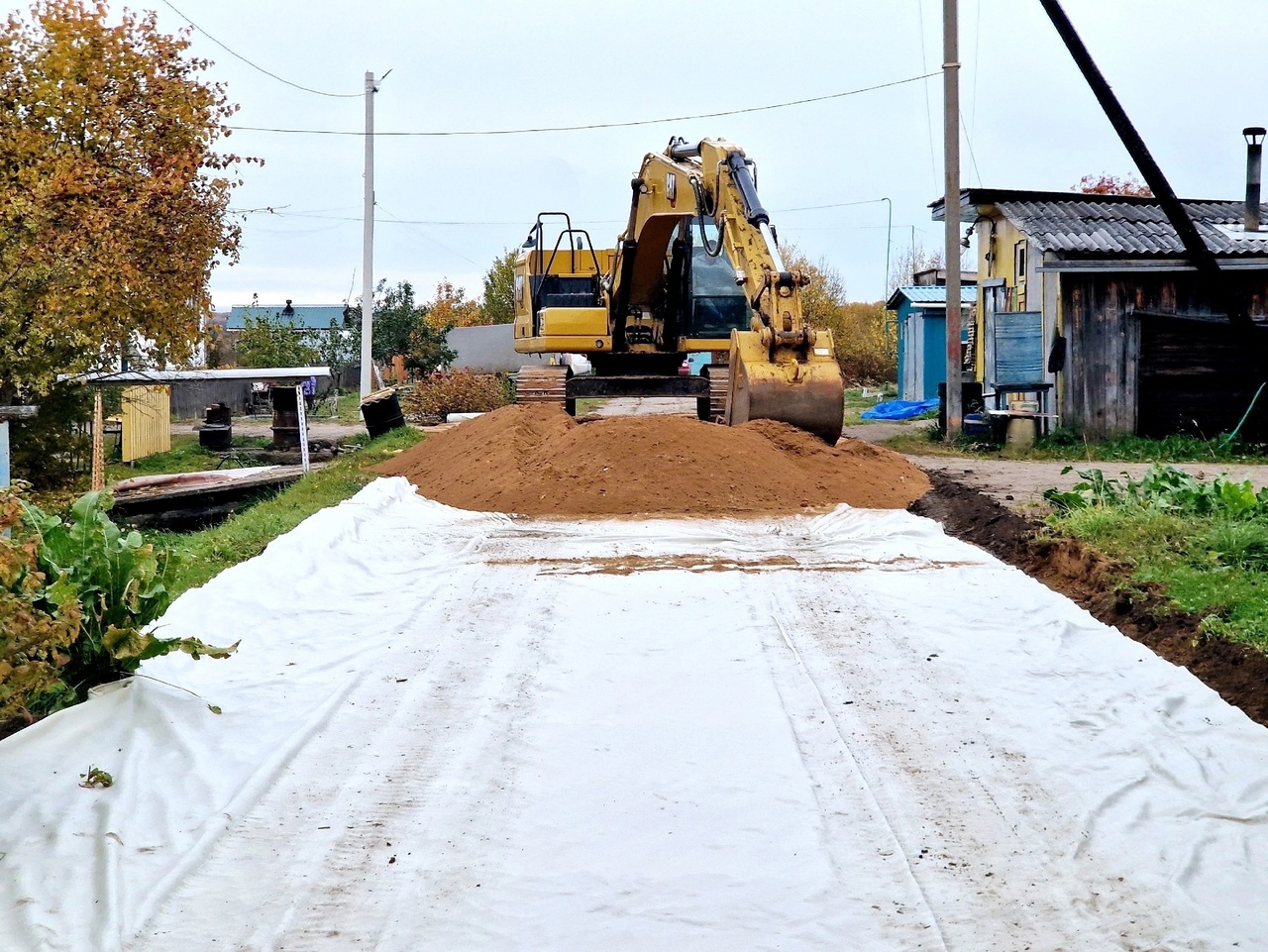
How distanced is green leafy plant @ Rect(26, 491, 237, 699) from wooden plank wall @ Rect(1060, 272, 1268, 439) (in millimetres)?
15089

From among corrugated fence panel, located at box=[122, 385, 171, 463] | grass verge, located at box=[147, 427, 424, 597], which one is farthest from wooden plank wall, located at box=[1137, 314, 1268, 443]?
corrugated fence panel, located at box=[122, 385, 171, 463]

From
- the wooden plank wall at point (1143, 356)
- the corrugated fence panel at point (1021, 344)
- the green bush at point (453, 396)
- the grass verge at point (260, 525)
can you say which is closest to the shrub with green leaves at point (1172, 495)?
the grass verge at point (260, 525)

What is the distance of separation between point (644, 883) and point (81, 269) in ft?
55.8

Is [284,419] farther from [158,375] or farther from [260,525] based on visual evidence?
[260,525]

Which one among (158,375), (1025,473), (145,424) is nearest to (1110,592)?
(1025,473)

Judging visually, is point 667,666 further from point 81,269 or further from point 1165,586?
point 81,269

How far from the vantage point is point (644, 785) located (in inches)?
190

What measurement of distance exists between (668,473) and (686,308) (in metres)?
6.33

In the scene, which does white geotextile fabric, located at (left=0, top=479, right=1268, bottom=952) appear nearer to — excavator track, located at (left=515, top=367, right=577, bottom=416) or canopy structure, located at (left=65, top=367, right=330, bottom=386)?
excavator track, located at (left=515, top=367, right=577, bottom=416)

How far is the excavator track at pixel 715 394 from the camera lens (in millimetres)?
18109

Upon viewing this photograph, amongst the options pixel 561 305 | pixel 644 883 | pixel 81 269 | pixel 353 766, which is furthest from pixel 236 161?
pixel 644 883

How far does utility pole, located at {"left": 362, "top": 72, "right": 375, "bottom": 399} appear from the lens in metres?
30.1

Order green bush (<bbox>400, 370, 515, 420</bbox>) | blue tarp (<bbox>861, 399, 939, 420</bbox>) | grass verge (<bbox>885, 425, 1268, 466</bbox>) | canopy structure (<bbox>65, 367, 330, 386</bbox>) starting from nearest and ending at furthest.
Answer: grass verge (<bbox>885, 425, 1268, 466</bbox>), canopy structure (<bbox>65, 367, 330, 386</bbox>), blue tarp (<bbox>861, 399, 939, 420</bbox>), green bush (<bbox>400, 370, 515, 420</bbox>)

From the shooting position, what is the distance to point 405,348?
141ft
